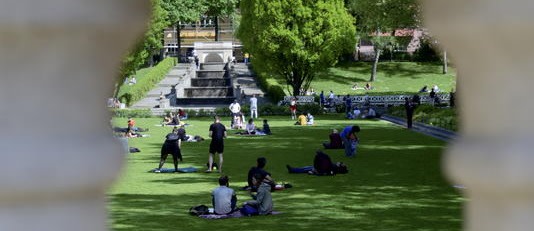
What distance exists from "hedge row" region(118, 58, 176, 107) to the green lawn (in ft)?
30.5

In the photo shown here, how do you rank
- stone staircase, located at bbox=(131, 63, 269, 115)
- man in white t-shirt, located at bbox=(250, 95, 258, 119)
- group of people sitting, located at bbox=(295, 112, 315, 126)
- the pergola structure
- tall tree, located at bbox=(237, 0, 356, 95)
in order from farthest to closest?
stone staircase, located at bbox=(131, 63, 269, 115) → tall tree, located at bbox=(237, 0, 356, 95) → man in white t-shirt, located at bbox=(250, 95, 258, 119) → group of people sitting, located at bbox=(295, 112, 315, 126) → the pergola structure

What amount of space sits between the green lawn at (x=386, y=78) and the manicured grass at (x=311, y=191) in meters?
33.3

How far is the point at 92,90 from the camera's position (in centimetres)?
109

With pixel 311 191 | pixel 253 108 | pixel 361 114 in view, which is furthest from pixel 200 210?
pixel 361 114

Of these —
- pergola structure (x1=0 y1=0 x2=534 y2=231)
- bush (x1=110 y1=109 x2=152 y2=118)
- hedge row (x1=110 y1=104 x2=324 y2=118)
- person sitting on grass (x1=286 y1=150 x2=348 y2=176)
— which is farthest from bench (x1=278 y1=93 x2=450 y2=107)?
pergola structure (x1=0 y1=0 x2=534 y2=231)

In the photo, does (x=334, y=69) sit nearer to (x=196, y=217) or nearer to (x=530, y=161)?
(x=196, y=217)

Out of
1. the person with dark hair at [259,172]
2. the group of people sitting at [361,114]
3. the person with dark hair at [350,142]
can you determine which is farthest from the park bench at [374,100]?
the person with dark hair at [259,172]

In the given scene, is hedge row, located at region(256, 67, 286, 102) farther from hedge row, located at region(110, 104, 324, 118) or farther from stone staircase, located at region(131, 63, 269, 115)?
hedge row, located at region(110, 104, 324, 118)

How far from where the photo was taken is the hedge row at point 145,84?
5778 centimetres

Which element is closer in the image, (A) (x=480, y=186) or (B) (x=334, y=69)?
(A) (x=480, y=186)

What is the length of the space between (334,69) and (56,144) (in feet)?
239

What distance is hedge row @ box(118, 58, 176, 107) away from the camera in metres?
57.8

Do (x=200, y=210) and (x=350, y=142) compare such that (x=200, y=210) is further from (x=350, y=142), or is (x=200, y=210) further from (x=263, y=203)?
(x=350, y=142)

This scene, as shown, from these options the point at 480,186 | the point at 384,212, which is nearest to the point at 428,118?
the point at 384,212
